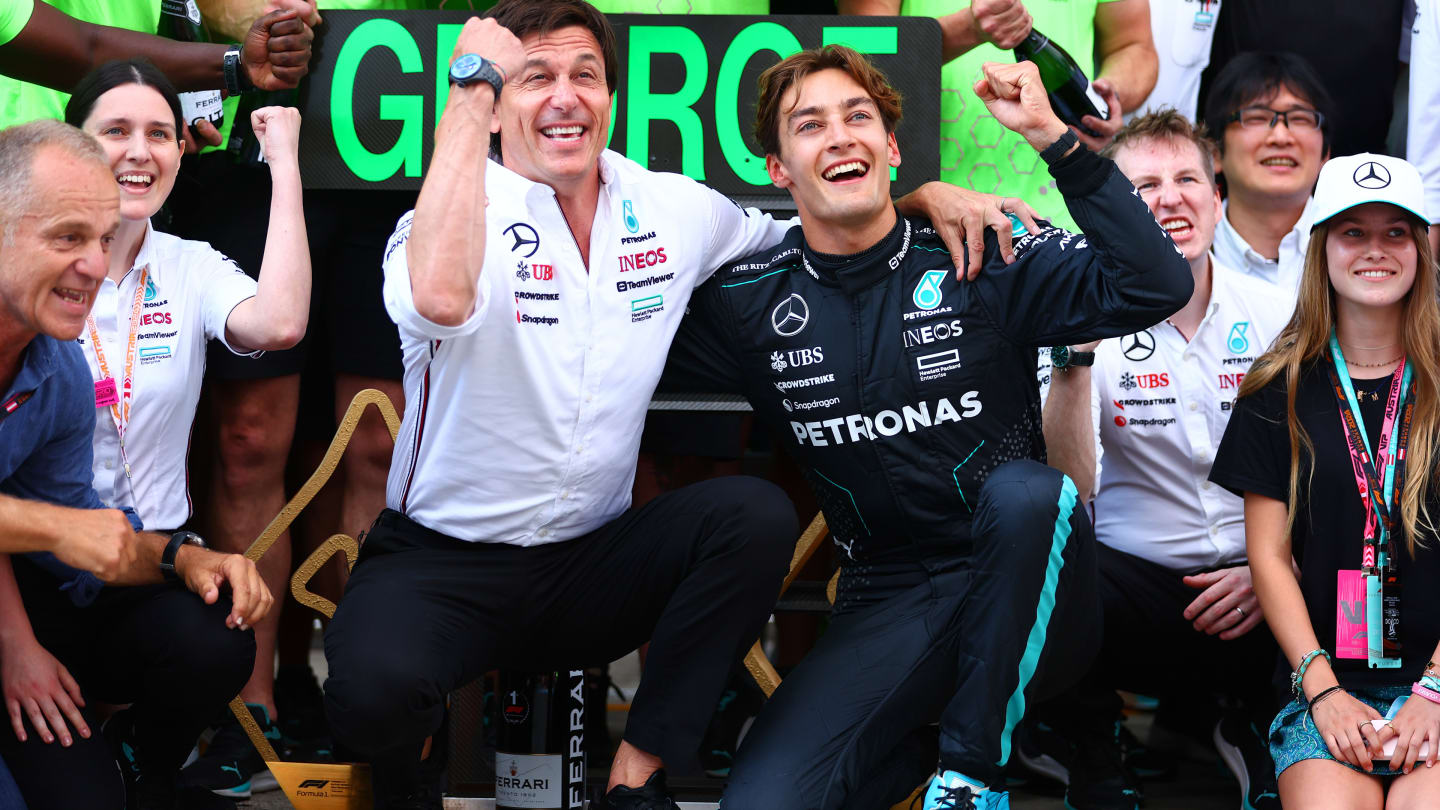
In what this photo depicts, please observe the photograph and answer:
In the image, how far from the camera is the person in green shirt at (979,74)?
14.1ft

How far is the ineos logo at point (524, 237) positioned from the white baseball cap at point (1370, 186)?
1963 millimetres

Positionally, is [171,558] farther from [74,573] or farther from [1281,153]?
[1281,153]

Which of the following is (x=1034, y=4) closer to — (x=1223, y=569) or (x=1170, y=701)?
(x=1223, y=569)

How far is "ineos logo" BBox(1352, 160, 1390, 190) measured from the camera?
3.69m

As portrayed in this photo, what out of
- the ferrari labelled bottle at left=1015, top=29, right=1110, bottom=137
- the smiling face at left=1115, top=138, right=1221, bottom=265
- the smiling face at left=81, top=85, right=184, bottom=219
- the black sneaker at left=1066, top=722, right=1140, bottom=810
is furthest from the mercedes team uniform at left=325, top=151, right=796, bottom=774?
the smiling face at left=1115, top=138, right=1221, bottom=265

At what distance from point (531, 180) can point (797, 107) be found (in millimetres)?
691

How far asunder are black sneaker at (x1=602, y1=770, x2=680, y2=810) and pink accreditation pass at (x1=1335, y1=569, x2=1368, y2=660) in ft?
5.33

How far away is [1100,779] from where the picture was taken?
12.9 feet

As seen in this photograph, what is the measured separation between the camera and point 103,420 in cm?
367

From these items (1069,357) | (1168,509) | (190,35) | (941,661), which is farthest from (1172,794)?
(190,35)

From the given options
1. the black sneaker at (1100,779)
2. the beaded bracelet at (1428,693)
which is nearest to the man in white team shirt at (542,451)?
the black sneaker at (1100,779)

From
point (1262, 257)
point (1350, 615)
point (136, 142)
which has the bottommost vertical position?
point (1350, 615)

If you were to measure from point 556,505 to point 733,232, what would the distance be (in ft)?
2.85

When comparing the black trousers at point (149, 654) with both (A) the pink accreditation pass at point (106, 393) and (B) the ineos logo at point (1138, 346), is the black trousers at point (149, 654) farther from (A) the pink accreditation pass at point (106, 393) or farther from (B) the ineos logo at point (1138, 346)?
(B) the ineos logo at point (1138, 346)
